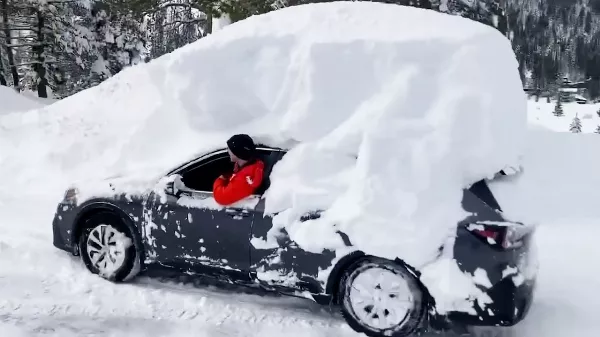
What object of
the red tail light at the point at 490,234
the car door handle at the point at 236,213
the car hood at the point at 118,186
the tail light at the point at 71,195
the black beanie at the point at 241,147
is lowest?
the red tail light at the point at 490,234

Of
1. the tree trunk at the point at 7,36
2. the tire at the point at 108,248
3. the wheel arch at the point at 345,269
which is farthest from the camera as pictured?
the tree trunk at the point at 7,36

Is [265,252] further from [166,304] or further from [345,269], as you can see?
[166,304]

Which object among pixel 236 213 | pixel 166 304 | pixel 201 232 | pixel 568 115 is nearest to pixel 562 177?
pixel 236 213

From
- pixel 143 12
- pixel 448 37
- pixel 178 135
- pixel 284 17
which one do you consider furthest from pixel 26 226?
pixel 143 12

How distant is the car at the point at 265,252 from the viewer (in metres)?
4.15

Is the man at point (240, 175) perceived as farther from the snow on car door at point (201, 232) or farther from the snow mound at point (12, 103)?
the snow mound at point (12, 103)

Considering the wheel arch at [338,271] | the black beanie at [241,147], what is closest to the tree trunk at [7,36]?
the black beanie at [241,147]

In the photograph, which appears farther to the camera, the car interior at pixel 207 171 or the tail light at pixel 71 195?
the tail light at pixel 71 195

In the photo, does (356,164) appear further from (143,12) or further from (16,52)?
(16,52)

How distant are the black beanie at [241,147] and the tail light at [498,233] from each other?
73.1 inches

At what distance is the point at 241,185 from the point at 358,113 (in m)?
1.30

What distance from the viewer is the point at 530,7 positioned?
92500 millimetres

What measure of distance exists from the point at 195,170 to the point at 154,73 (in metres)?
4.67

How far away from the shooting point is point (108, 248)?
5.44 meters
